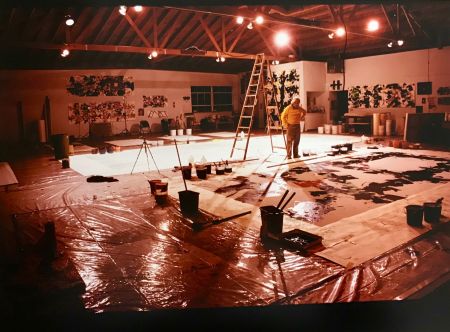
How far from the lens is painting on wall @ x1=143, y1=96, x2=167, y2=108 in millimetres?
17797

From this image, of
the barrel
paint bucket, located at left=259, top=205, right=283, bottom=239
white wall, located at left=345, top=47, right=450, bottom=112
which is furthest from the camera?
white wall, located at left=345, top=47, right=450, bottom=112

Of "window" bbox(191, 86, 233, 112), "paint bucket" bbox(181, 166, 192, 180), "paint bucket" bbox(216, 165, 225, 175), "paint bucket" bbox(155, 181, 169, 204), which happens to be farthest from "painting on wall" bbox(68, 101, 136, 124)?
"paint bucket" bbox(155, 181, 169, 204)

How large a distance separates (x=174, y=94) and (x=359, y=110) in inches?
341

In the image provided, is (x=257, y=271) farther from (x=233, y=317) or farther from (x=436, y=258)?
(x=436, y=258)

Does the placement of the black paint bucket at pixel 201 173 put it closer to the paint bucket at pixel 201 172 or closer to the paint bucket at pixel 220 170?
the paint bucket at pixel 201 172

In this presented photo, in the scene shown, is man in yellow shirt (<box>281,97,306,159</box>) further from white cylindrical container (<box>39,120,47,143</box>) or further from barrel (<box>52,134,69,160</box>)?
white cylindrical container (<box>39,120,47,143</box>)

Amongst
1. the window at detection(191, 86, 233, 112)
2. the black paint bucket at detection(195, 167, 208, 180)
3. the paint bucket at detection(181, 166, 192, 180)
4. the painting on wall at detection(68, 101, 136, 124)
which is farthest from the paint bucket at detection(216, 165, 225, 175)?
the window at detection(191, 86, 233, 112)

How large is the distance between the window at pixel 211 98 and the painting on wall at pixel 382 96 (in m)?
6.64

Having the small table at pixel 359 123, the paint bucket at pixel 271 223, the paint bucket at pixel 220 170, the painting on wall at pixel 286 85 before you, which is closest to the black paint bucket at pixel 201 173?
the paint bucket at pixel 220 170

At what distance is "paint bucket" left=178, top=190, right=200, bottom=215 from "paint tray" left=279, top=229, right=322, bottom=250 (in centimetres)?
149

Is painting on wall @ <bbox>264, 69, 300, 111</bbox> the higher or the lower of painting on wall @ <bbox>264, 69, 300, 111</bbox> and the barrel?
the higher

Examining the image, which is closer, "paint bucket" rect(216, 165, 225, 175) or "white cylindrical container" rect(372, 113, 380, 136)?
"paint bucket" rect(216, 165, 225, 175)

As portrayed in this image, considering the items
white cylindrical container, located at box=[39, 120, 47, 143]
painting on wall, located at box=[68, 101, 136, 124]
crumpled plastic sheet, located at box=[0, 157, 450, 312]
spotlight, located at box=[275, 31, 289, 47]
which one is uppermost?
spotlight, located at box=[275, 31, 289, 47]

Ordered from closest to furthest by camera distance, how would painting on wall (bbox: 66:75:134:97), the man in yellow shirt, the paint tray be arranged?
the paint tray < the man in yellow shirt < painting on wall (bbox: 66:75:134:97)
